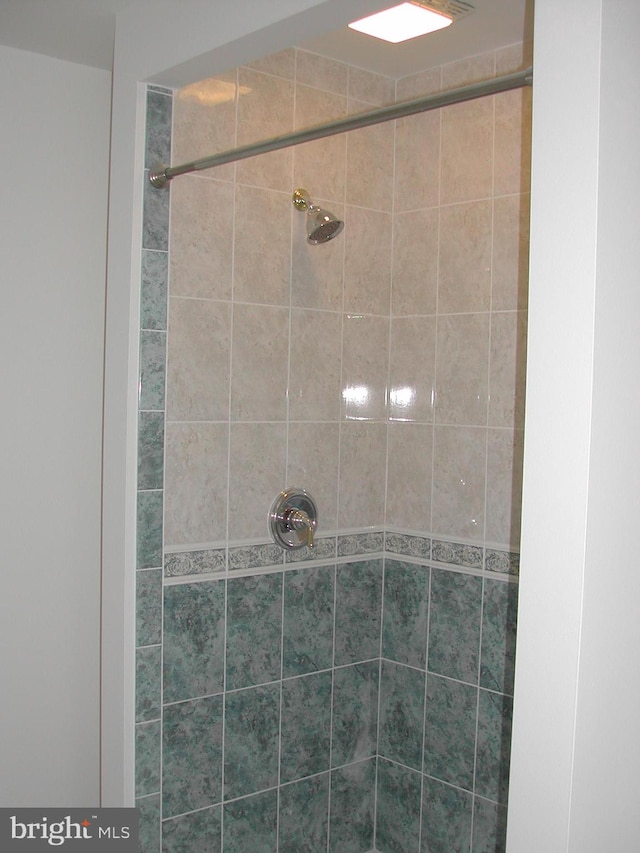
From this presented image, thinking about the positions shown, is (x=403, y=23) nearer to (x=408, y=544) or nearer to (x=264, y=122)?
(x=264, y=122)

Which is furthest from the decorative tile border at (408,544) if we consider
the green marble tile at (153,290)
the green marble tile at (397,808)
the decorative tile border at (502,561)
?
the green marble tile at (153,290)

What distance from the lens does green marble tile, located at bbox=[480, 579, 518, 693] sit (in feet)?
8.24

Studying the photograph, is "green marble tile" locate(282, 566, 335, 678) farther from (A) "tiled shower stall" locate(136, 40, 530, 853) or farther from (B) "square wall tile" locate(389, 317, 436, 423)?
(B) "square wall tile" locate(389, 317, 436, 423)

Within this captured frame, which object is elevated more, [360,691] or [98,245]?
[98,245]

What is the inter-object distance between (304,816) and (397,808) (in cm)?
33

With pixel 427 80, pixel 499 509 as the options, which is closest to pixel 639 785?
pixel 499 509

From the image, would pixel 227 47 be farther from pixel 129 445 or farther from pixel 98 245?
pixel 129 445

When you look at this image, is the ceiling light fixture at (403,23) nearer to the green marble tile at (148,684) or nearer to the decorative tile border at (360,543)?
the decorative tile border at (360,543)

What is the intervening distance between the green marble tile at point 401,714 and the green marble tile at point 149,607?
2.91 ft

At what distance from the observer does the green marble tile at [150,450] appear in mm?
2301

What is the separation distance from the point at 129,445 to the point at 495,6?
1.47m

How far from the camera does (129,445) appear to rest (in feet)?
7.53

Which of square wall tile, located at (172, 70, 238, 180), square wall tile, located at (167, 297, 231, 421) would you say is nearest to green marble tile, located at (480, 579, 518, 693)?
square wall tile, located at (167, 297, 231, 421)

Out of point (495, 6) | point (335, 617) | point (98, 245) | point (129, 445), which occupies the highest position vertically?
point (495, 6)
